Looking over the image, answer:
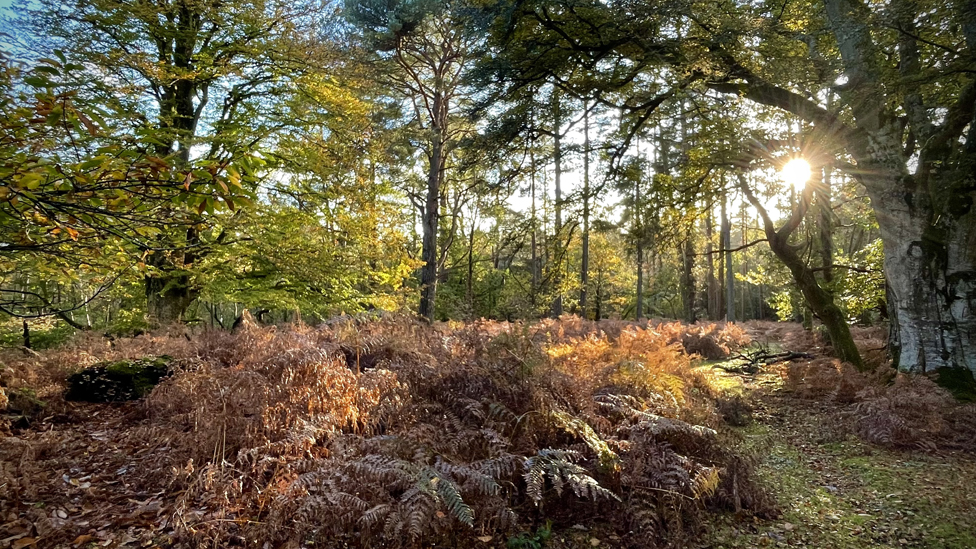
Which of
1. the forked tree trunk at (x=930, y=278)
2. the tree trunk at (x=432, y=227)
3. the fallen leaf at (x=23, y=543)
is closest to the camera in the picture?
the fallen leaf at (x=23, y=543)

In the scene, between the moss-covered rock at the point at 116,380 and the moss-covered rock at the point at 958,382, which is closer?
the moss-covered rock at the point at 116,380

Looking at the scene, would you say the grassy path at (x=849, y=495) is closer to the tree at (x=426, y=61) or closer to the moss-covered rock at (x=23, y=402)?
the moss-covered rock at (x=23, y=402)

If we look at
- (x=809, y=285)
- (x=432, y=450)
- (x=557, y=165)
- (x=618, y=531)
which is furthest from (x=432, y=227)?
(x=618, y=531)

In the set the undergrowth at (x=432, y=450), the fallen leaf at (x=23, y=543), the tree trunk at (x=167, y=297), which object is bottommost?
the fallen leaf at (x=23, y=543)

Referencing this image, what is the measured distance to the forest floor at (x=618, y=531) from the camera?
123 inches

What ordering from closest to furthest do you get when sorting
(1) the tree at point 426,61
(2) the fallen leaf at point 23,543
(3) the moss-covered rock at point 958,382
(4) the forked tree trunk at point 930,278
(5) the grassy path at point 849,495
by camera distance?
(2) the fallen leaf at point 23,543 < (5) the grassy path at point 849,495 < (3) the moss-covered rock at point 958,382 < (4) the forked tree trunk at point 930,278 < (1) the tree at point 426,61

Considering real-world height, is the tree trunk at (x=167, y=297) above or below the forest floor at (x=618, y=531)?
above

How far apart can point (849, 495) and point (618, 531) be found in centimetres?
232

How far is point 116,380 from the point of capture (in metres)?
5.93

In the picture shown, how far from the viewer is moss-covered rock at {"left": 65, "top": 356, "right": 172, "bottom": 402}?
18.9 feet

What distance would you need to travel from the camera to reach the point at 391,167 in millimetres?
15109

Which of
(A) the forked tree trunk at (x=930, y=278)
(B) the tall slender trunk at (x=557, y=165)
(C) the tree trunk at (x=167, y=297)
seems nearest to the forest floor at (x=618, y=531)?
(A) the forked tree trunk at (x=930, y=278)

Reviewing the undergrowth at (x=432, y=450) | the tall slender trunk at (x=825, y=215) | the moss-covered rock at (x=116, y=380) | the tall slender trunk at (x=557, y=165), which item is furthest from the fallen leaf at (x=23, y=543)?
the tall slender trunk at (x=825, y=215)

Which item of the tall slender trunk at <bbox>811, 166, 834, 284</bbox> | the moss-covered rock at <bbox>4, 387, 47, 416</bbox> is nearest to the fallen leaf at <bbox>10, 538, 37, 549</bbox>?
the moss-covered rock at <bbox>4, 387, 47, 416</bbox>
